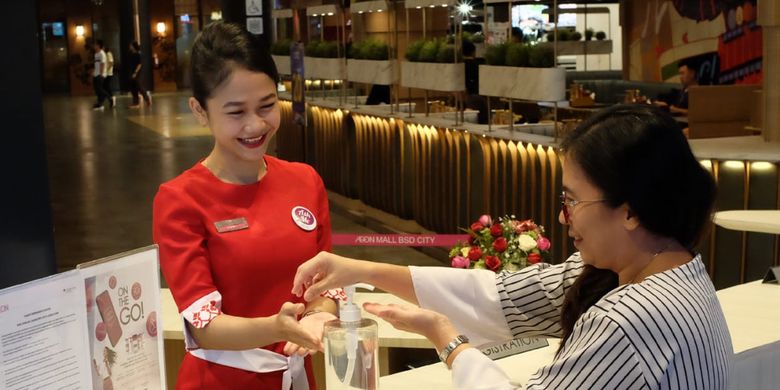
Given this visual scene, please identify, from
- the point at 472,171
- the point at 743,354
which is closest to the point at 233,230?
the point at 743,354

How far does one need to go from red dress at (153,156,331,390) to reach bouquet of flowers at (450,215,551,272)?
1969 mm

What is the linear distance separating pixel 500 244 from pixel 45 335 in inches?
110

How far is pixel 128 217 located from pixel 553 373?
29.1 ft

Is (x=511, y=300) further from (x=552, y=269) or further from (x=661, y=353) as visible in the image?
(x=661, y=353)

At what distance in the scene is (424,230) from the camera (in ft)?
29.7

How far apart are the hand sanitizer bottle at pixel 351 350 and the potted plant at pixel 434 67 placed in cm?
651

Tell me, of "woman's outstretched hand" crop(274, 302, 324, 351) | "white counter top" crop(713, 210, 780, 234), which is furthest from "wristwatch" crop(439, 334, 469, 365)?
"white counter top" crop(713, 210, 780, 234)

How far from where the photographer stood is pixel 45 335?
1.51m

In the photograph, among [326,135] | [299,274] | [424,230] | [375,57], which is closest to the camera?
[299,274]

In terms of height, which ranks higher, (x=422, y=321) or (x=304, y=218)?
(x=304, y=218)

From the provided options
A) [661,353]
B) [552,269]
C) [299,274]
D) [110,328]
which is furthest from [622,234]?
[110,328]

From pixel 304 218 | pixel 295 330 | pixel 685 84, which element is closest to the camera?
pixel 295 330

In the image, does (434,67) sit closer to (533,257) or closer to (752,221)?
(533,257)

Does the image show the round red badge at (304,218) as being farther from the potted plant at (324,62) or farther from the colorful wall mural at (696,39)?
the colorful wall mural at (696,39)
